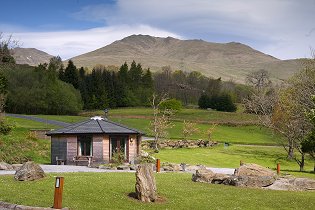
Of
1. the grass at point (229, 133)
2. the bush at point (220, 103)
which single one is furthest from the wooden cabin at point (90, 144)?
the bush at point (220, 103)

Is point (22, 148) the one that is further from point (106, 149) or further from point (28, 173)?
point (28, 173)

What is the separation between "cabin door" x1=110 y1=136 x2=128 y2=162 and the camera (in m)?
46.3

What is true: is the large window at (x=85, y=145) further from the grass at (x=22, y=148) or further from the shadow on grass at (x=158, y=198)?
the shadow on grass at (x=158, y=198)

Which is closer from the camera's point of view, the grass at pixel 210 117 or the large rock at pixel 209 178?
the large rock at pixel 209 178

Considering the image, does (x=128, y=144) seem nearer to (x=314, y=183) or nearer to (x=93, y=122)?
(x=93, y=122)

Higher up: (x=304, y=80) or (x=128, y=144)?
(x=304, y=80)

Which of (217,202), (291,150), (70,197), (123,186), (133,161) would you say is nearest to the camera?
(70,197)

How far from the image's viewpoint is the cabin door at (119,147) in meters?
46.3

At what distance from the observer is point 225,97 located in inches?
6083

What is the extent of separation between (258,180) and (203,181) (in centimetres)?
331

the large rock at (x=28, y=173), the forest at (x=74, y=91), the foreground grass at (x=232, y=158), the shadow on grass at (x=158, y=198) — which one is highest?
the forest at (x=74, y=91)

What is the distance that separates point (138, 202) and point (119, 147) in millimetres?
27097

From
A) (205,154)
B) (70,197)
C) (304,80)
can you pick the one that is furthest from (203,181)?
(304,80)

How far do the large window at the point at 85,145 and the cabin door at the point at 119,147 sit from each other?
2.23 meters
